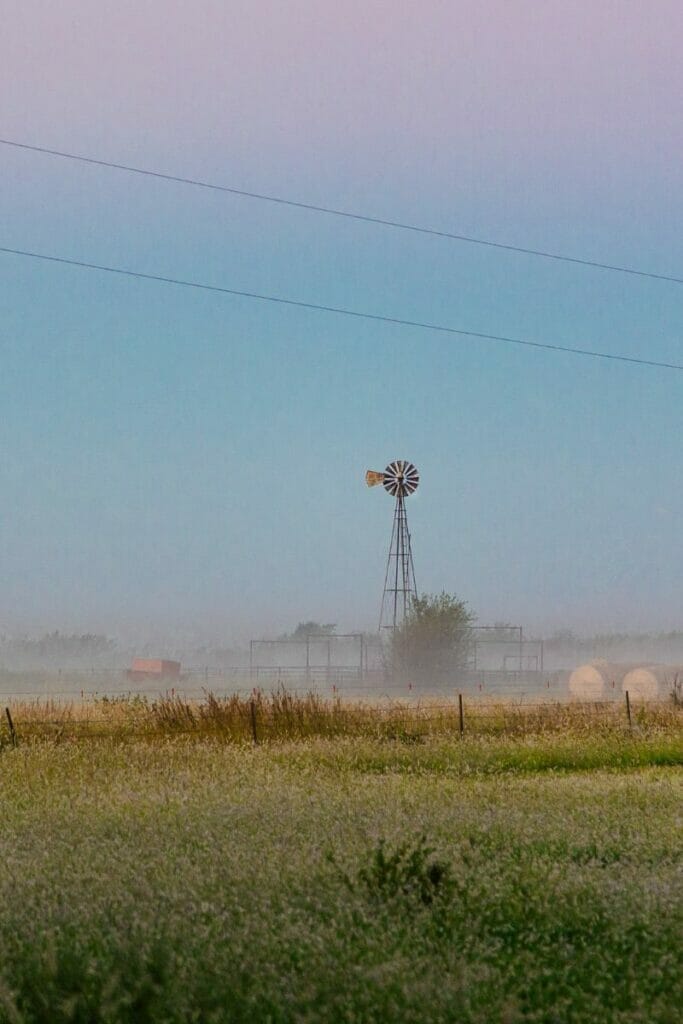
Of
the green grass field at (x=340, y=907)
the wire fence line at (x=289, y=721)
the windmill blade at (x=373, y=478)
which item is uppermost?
the windmill blade at (x=373, y=478)

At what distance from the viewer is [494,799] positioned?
1215cm

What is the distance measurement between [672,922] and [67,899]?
3654 mm

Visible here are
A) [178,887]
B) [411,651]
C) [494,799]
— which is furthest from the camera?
[411,651]

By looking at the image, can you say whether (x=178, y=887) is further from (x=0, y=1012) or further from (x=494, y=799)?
(x=494, y=799)

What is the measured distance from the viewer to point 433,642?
6825cm

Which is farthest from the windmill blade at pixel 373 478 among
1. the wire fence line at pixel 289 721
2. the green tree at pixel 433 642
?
the wire fence line at pixel 289 721

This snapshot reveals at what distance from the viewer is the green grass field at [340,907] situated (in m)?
5.27

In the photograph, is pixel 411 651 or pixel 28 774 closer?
pixel 28 774

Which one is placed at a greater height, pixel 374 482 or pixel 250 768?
pixel 374 482

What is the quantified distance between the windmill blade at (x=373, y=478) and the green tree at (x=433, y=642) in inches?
519

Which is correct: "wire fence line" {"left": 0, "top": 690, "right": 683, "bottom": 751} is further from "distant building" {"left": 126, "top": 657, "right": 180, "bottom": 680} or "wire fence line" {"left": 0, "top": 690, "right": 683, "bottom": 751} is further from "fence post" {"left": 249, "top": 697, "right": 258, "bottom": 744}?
"distant building" {"left": 126, "top": 657, "right": 180, "bottom": 680}

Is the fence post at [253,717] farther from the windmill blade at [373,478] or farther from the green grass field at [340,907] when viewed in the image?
the windmill blade at [373,478]

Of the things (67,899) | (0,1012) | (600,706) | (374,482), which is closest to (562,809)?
(67,899)

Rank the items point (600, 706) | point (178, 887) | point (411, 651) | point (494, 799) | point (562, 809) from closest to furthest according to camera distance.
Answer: point (178, 887) < point (562, 809) < point (494, 799) < point (600, 706) < point (411, 651)
